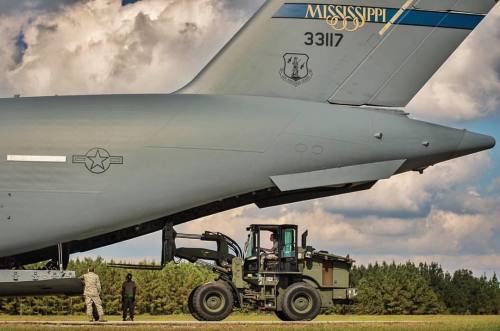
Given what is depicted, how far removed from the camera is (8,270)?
71.3 feet

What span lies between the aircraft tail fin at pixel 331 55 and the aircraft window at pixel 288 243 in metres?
3.64

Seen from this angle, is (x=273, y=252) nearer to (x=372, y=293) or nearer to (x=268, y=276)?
(x=268, y=276)

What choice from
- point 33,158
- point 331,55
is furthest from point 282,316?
point 33,158

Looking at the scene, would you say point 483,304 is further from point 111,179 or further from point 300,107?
point 111,179

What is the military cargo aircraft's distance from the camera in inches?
851

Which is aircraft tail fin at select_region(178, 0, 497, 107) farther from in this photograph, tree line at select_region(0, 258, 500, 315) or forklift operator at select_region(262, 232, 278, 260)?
tree line at select_region(0, 258, 500, 315)

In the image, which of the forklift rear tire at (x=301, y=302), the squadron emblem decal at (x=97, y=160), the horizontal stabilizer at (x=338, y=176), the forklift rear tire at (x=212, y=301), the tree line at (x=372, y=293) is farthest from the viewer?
the tree line at (x=372, y=293)

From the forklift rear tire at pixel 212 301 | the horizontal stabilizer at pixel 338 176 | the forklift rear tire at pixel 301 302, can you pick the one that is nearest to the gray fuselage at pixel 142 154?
the horizontal stabilizer at pixel 338 176

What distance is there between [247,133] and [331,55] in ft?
11.5

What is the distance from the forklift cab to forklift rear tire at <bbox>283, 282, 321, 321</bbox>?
0.63 metres

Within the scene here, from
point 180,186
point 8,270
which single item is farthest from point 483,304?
point 8,270

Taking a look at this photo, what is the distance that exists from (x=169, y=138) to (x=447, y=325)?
27.0 feet

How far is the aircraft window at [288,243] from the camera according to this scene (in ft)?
77.4

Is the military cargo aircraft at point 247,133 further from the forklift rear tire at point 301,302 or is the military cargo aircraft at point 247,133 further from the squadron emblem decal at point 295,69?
the forklift rear tire at point 301,302
